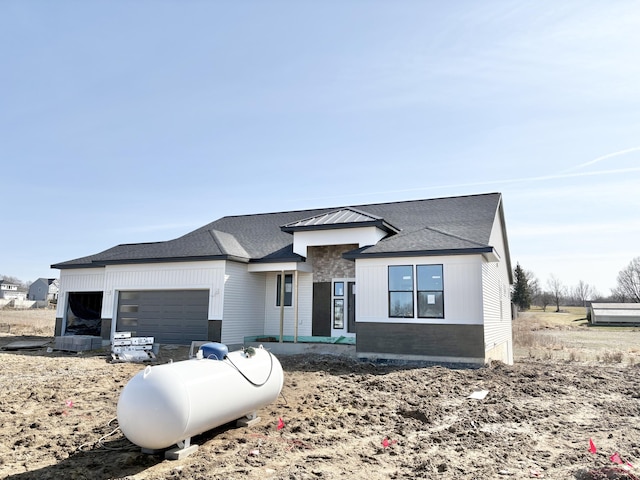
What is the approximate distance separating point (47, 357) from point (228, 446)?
40.1 feet

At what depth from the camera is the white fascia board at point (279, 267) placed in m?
17.6

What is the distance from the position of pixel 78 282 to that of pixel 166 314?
586 cm

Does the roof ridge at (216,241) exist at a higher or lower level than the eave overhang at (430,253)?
higher

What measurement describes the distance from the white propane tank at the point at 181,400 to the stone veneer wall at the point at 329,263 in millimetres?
11442

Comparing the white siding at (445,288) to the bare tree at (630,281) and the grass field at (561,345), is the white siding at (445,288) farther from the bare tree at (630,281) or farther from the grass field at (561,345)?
the bare tree at (630,281)

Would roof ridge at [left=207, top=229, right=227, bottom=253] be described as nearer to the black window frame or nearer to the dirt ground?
the dirt ground

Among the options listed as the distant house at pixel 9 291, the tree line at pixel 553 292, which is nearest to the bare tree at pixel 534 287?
the tree line at pixel 553 292

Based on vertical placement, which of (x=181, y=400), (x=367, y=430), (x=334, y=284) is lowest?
(x=367, y=430)

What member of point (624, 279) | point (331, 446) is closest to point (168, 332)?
point (331, 446)

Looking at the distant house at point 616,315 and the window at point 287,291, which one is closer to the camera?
the window at point 287,291

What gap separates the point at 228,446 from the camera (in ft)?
20.6

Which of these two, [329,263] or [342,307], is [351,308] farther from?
[329,263]

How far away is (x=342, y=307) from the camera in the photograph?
18156 millimetres

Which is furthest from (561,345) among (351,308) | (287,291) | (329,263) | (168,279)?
(168,279)
